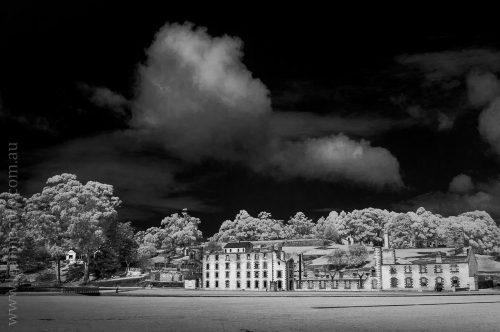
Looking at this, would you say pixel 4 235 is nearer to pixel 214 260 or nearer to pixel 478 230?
pixel 214 260

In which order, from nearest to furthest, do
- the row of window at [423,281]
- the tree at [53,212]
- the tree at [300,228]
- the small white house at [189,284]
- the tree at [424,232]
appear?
the tree at [53,212] → the row of window at [423,281] → the small white house at [189,284] → the tree at [424,232] → the tree at [300,228]

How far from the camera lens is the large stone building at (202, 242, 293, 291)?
354 ft

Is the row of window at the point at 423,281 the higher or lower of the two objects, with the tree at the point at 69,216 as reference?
lower

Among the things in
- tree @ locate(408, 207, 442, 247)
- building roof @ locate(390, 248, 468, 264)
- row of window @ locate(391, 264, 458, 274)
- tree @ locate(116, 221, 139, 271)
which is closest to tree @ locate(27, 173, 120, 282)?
tree @ locate(116, 221, 139, 271)

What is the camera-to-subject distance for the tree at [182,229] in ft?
522

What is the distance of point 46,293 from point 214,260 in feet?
157

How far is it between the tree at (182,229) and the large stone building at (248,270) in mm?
44578

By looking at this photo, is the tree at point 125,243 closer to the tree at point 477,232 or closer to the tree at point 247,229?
the tree at point 247,229

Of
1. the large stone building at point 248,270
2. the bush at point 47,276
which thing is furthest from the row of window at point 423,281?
the bush at point 47,276

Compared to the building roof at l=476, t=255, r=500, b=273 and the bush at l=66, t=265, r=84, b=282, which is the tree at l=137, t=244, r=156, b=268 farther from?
the building roof at l=476, t=255, r=500, b=273

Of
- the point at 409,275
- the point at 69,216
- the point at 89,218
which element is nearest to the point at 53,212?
the point at 69,216

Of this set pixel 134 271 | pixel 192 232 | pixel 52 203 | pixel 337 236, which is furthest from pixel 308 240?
pixel 52 203

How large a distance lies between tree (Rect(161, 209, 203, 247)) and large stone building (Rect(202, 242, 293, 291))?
4458 centimetres

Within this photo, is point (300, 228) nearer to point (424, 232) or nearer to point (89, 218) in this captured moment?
point (424, 232)
